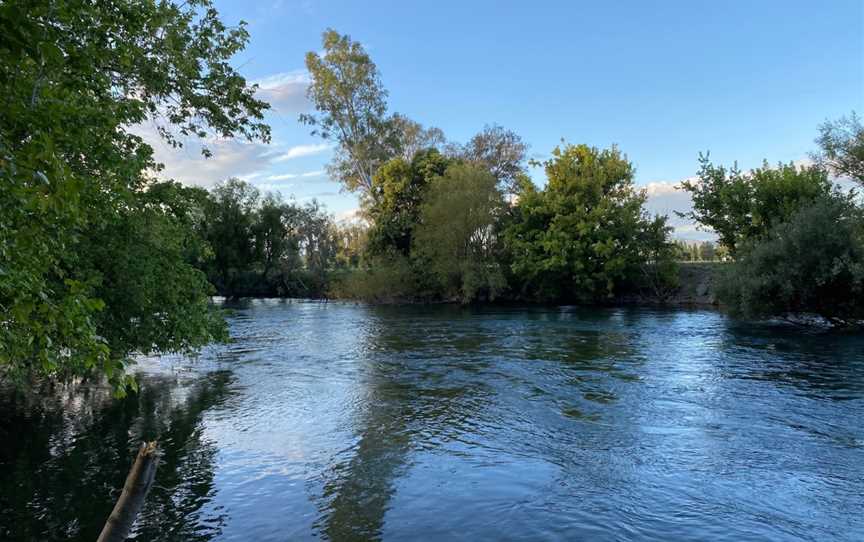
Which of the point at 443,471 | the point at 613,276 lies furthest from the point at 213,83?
the point at 613,276

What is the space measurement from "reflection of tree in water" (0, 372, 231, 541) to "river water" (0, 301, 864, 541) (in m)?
0.05

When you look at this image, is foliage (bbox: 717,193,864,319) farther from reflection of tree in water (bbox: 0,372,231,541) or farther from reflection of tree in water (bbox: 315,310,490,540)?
reflection of tree in water (bbox: 0,372,231,541)

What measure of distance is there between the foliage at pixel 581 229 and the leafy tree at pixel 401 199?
31.7 ft

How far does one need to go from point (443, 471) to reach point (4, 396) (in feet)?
42.8

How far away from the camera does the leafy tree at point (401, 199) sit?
58500mm

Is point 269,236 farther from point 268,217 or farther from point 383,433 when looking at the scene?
point 383,433

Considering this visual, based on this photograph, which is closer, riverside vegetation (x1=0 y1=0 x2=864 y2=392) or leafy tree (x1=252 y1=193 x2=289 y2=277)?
riverside vegetation (x1=0 y1=0 x2=864 y2=392)

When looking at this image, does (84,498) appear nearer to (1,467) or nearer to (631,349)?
(1,467)

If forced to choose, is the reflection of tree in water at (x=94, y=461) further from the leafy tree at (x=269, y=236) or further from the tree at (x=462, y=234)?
the leafy tree at (x=269, y=236)

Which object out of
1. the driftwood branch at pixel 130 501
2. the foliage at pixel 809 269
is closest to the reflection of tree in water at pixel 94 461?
the driftwood branch at pixel 130 501

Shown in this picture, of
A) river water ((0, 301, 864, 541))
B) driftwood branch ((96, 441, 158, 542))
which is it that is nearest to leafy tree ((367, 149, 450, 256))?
river water ((0, 301, 864, 541))

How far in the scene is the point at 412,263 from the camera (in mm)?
57406

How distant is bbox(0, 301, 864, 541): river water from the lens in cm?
880

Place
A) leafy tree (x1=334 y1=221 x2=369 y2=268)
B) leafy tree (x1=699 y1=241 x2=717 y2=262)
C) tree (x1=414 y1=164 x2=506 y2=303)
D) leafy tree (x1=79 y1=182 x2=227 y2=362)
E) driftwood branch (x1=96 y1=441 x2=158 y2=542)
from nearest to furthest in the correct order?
driftwood branch (x1=96 y1=441 x2=158 y2=542), leafy tree (x1=79 y1=182 x2=227 y2=362), tree (x1=414 y1=164 x2=506 y2=303), leafy tree (x1=699 y1=241 x2=717 y2=262), leafy tree (x1=334 y1=221 x2=369 y2=268)
